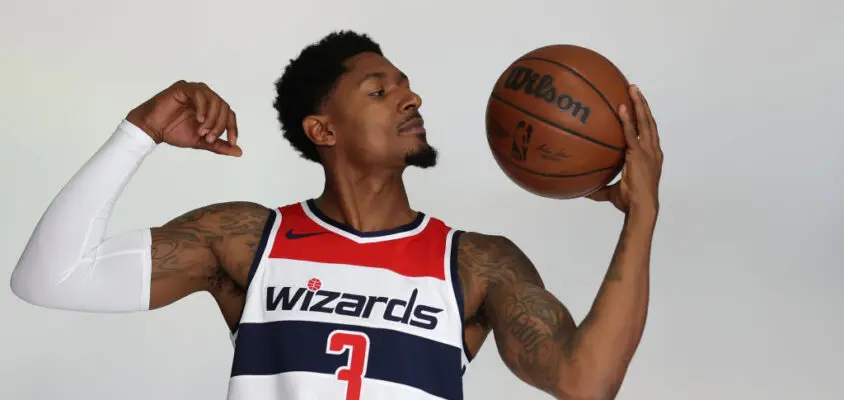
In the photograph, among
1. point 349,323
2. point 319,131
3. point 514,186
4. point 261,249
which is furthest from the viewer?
point 514,186

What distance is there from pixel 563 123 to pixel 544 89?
0.27 ft

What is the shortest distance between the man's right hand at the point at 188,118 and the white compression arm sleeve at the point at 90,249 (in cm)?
3

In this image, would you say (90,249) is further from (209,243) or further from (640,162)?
(640,162)

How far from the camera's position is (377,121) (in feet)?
8.21

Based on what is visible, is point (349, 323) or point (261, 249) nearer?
point (349, 323)

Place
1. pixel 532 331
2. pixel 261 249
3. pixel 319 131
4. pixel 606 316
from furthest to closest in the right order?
pixel 319 131, pixel 261 249, pixel 532 331, pixel 606 316

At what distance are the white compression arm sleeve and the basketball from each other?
0.74 m

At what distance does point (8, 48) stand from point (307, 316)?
86.2 inches

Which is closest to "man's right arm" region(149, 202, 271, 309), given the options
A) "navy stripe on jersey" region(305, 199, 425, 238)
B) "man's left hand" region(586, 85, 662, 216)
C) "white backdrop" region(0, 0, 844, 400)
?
"navy stripe on jersey" region(305, 199, 425, 238)

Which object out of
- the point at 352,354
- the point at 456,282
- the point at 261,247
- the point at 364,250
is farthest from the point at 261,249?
the point at 456,282

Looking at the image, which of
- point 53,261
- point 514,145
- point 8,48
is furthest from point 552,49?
point 8,48

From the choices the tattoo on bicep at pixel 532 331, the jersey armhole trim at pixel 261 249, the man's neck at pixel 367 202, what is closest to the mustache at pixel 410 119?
the man's neck at pixel 367 202

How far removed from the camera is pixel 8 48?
13.1ft

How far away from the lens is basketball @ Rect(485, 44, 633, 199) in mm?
2182
